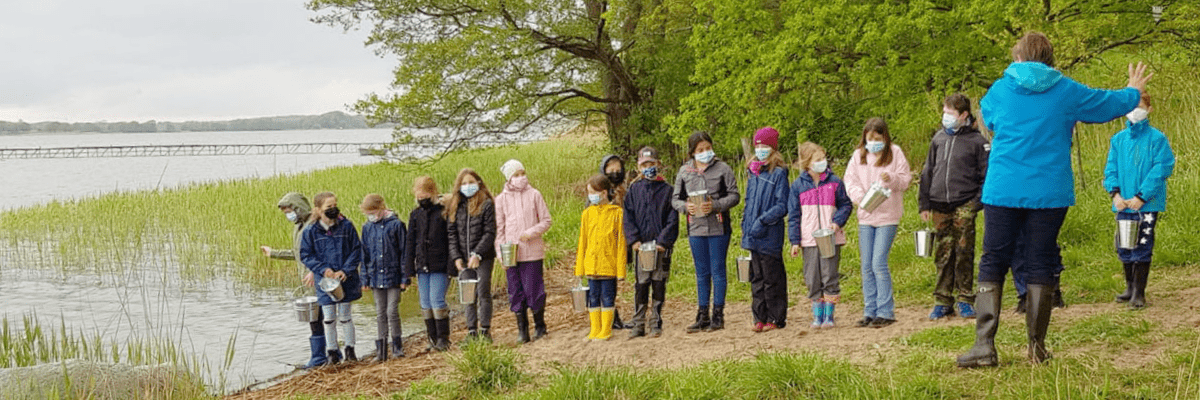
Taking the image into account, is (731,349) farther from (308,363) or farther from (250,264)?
(250,264)

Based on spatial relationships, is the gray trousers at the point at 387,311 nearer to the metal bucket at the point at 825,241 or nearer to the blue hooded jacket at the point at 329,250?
the blue hooded jacket at the point at 329,250

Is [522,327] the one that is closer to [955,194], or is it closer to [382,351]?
[382,351]

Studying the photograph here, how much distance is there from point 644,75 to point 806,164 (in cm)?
1515

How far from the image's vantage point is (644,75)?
74.6 feet

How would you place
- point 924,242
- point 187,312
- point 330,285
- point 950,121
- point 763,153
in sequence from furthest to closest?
1. point 187,312
2. point 330,285
3. point 763,153
4. point 924,242
5. point 950,121

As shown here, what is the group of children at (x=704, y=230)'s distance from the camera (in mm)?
7363

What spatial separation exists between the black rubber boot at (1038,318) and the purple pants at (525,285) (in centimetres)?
429

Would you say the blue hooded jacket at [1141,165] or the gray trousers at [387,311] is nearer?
the blue hooded jacket at [1141,165]

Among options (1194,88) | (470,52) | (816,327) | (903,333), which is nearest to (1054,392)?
(903,333)

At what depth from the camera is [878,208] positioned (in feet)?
24.6

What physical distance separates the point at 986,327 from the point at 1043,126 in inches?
44.0

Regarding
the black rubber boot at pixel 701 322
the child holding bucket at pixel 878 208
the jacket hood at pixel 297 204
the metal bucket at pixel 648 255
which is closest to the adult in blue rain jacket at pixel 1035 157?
the child holding bucket at pixel 878 208

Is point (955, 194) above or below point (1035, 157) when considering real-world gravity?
below

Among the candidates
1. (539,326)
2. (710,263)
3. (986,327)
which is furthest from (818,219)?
(539,326)
